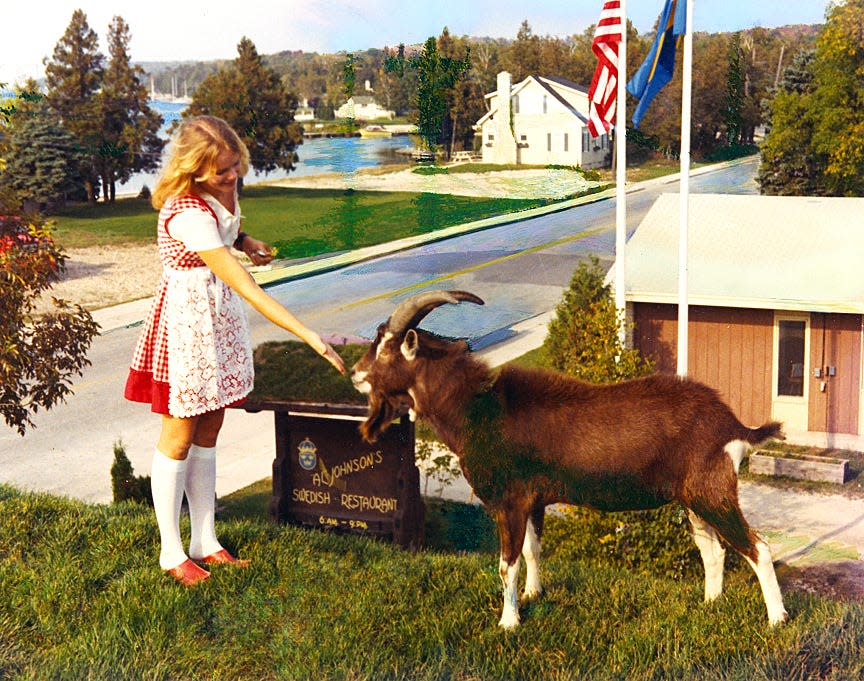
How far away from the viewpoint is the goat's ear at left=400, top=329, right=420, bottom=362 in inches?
228

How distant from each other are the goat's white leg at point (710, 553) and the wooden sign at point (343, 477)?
392 centimetres

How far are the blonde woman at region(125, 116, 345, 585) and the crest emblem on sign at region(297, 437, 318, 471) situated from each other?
375 cm

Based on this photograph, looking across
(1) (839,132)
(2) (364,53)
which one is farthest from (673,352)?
(1) (839,132)

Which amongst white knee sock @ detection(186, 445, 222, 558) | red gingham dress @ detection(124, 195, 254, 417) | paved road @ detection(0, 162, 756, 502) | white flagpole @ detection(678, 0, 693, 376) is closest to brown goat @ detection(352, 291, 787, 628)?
red gingham dress @ detection(124, 195, 254, 417)

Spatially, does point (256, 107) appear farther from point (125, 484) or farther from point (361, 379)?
point (361, 379)

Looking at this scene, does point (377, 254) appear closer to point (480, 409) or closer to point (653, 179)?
point (480, 409)

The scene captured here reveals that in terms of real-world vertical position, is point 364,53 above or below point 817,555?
above

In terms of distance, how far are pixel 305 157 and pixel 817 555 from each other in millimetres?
7478

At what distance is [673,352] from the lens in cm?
1814

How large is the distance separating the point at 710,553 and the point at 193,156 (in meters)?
3.63

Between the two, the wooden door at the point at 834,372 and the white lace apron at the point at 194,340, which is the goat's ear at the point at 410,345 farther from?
the wooden door at the point at 834,372

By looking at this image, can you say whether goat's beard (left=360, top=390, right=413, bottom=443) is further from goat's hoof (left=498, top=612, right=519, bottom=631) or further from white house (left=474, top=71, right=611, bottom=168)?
white house (left=474, top=71, right=611, bottom=168)

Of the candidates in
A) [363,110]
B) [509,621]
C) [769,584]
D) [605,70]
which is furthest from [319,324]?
[769,584]

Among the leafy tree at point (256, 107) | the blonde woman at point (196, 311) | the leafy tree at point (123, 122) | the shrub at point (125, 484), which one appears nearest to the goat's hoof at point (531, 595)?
the blonde woman at point (196, 311)
